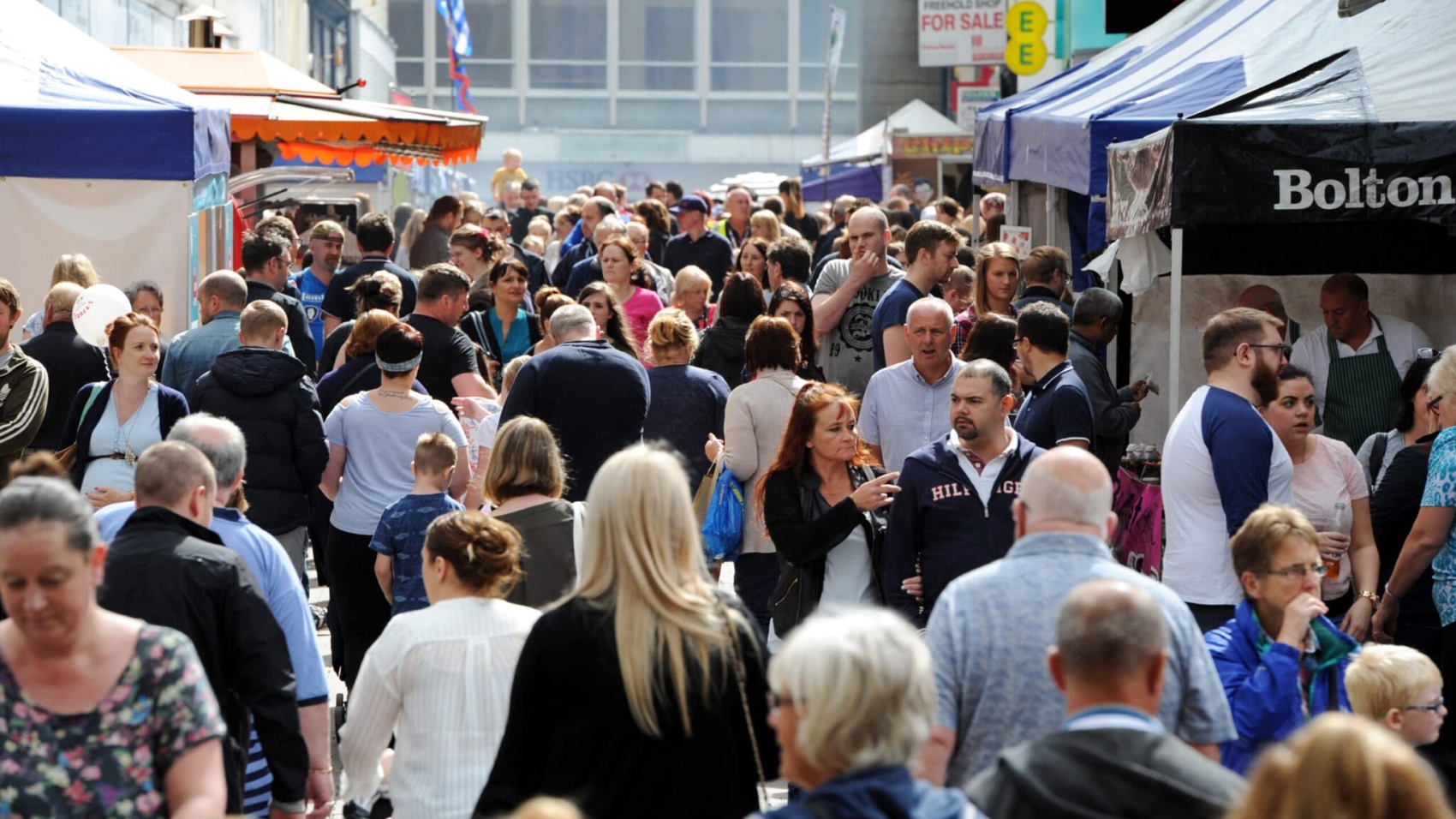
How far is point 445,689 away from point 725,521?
2637 mm

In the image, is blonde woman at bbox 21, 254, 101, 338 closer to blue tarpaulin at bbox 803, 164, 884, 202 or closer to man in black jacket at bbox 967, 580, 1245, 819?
man in black jacket at bbox 967, 580, 1245, 819

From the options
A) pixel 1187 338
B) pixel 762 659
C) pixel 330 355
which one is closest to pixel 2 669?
pixel 762 659

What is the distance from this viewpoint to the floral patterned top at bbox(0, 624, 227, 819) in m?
3.32

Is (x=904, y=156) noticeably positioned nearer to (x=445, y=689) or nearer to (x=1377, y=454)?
(x=1377, y=454)

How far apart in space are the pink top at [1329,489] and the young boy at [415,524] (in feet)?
10.0

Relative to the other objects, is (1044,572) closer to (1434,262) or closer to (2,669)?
(2,669)

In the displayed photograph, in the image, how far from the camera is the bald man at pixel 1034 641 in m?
3.79

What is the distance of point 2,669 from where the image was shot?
336cm

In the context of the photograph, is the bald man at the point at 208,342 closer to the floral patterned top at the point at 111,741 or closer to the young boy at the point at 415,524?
the young boy at the point at 415,524

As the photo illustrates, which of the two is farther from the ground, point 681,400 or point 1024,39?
point 1024,39

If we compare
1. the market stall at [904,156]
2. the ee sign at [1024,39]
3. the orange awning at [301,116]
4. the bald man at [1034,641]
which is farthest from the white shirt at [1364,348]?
the ee sign at [1024,39]

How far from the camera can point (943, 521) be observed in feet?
18.2

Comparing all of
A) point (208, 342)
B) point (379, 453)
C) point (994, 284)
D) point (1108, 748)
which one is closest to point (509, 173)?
point (994, 284)

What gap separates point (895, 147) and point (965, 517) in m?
23.1
